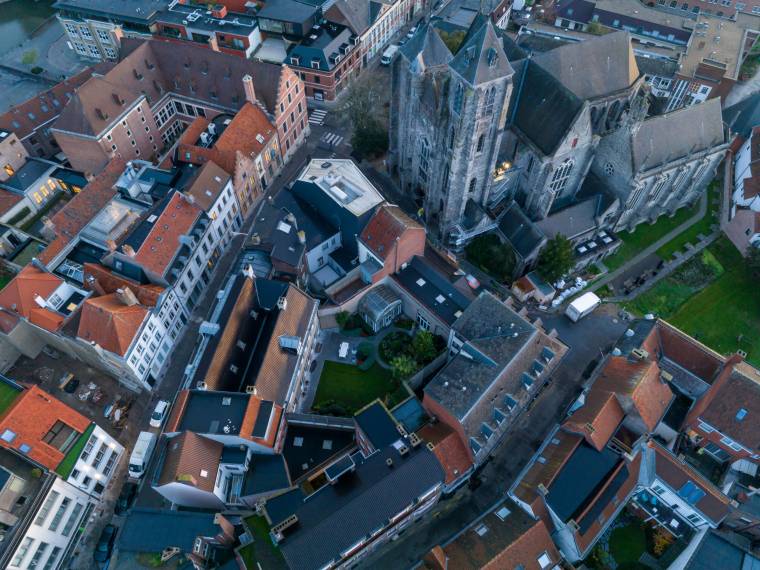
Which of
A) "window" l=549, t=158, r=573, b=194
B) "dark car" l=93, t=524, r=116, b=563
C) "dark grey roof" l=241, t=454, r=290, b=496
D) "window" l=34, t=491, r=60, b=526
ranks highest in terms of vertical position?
"window" l=549, t=158, r=573, b=194

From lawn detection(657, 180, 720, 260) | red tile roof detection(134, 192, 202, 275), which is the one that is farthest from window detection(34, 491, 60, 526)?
lawn detection(657, 180, 720, 260)

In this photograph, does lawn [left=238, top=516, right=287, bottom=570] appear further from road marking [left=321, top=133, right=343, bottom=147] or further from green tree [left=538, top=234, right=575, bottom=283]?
road marking [left=321, top=133, right=343, bottom=147]

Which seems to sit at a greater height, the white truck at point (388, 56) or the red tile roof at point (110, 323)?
the white truck at point (388, 56)

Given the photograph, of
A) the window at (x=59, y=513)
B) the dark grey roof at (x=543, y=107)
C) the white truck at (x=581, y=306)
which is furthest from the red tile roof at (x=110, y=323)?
the dark grey roof at (x=543, y=107)

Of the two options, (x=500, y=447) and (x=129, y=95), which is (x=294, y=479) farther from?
(x=129, y=95)

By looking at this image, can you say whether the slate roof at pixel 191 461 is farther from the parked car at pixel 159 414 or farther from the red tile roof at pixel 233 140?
the red tile roof at pixel 233 140

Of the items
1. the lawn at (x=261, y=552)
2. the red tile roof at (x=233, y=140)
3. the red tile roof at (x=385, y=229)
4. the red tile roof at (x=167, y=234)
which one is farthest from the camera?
the red tile roof at (x=233, y=140)

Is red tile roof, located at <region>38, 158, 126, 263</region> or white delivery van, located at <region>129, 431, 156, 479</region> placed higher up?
red tile roof, located at <region>38, 158, 126, 263</region>
